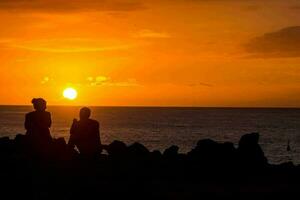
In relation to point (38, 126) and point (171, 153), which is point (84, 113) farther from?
point (171, 153)

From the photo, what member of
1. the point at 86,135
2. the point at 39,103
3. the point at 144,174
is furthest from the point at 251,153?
the point at 39,103

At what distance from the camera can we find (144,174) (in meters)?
16.7

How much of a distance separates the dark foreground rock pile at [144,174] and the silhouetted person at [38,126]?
44 centimetres

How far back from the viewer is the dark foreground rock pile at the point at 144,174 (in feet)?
47.3

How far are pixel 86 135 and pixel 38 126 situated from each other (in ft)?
4.79

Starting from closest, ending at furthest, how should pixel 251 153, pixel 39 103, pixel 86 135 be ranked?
1. pixel 86 135
2. pixel 39 103
3. pixel 251 153

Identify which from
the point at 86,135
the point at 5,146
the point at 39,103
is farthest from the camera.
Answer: the point at 5,146

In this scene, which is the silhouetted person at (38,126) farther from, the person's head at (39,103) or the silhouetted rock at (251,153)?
the silhouetted rock at (251,153)

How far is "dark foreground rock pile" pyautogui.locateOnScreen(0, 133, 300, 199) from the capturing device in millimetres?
14422

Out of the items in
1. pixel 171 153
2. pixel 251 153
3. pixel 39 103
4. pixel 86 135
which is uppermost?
pixel 39 103

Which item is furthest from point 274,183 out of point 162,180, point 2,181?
point 2,181

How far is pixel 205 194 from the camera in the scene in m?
14.2

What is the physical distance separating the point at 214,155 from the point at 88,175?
4.74 m

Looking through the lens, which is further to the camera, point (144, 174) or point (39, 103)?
point (144, 174)
